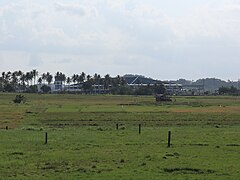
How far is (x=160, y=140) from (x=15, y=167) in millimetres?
14993

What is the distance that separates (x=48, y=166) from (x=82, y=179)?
12.5ft

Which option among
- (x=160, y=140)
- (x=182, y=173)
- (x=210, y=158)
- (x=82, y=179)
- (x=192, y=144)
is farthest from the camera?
(x=160, y=140)

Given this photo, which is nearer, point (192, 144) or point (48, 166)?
point (48, 166)

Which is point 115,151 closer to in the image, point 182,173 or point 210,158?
point 210,158

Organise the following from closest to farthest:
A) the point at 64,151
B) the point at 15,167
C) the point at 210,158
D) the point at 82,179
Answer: the point at 82,179
the point at 15,167
the point at 210,158
the point at 64,151

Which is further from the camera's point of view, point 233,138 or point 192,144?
point 233,138

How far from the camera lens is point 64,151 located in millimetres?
29125

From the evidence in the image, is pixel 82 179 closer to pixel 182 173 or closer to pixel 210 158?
pixel 182 173

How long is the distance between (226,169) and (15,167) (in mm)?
9827

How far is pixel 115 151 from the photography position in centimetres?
2930

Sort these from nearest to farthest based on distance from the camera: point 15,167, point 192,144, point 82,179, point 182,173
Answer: point 82,179 → point 182,173 → point 15,167 → point 192,144

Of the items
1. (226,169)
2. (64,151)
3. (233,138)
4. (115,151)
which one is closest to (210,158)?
(226,169)

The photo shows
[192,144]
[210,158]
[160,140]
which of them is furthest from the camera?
[160,140]

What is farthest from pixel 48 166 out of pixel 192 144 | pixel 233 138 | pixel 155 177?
pixel 233 138
